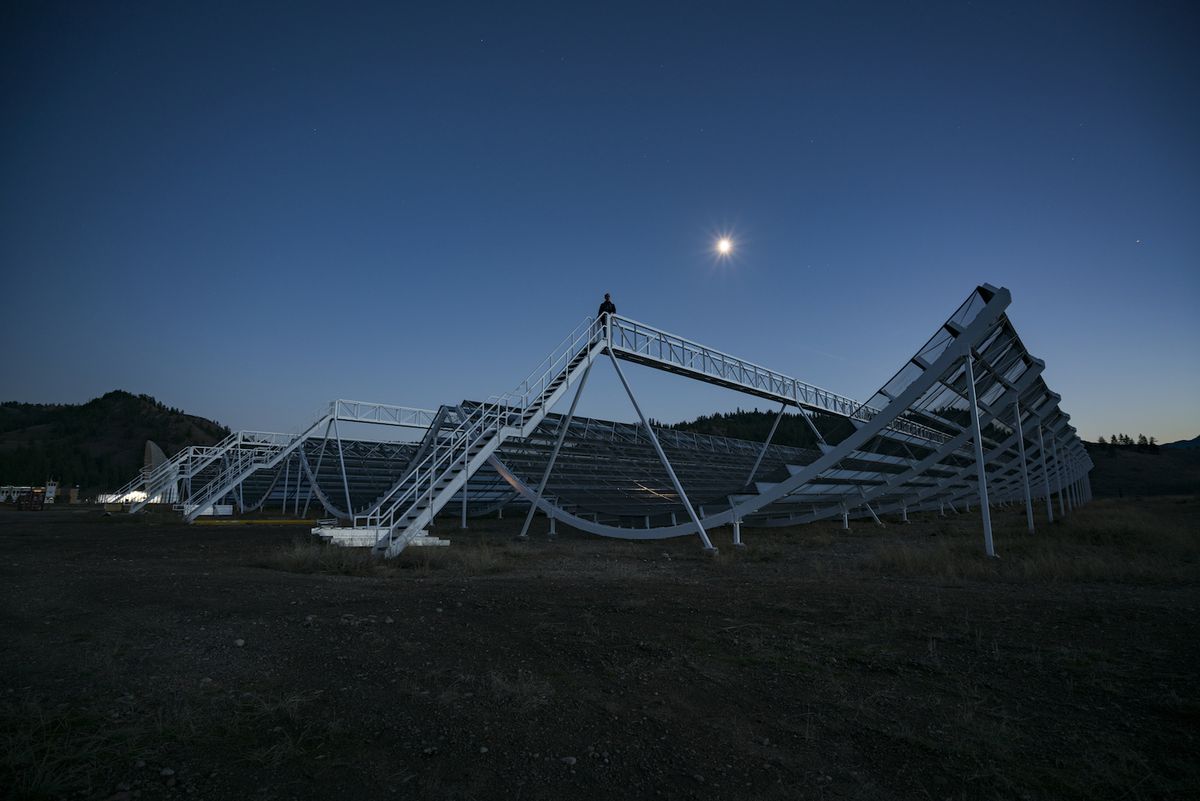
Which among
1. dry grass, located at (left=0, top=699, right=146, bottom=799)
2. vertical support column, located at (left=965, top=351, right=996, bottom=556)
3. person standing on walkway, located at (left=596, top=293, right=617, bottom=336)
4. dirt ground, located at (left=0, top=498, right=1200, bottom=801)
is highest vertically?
person standing on walkway, located at (left=596, top=293, right=617, bottom=336)

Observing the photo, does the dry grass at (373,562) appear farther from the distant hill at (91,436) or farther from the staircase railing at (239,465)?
the distant hill at (91,436)

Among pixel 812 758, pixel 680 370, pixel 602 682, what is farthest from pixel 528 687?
pixel 680 370

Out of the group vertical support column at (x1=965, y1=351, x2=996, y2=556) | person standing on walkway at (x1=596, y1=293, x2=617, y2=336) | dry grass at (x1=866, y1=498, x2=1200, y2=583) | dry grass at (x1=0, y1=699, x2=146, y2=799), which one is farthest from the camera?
person standing on walkway at (x1=596, y1=293, x2=617, y2=336)

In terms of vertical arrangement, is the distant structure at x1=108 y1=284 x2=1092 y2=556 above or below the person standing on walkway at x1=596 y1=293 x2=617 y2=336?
below

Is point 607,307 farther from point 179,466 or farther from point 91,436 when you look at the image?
point 91,436

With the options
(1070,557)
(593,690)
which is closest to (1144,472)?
(1070,557)

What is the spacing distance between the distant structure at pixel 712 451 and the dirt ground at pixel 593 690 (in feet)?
21.3

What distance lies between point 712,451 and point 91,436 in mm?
179429

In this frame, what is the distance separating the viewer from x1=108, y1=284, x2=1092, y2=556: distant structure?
1636 centimetres

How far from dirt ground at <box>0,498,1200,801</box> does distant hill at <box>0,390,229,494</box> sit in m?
119

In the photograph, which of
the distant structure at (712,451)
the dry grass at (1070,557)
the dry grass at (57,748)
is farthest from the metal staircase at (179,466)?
the dry grass at (1070,557)

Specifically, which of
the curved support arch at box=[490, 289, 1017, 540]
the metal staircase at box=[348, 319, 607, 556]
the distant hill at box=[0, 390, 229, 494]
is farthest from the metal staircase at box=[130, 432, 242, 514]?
the distant hill at box=[0, 390, 229, 494]

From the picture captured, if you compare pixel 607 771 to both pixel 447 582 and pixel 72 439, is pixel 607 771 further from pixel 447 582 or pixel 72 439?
pixel 72 439

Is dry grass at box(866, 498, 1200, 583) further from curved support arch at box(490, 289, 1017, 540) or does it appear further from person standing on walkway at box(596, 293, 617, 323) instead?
person standing on walkway at box(596, 293, 617, 323)
